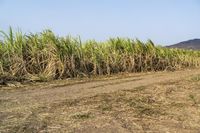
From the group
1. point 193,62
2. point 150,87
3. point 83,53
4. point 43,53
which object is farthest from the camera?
point 193,62

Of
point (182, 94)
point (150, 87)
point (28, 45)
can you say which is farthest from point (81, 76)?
point (182, 94)

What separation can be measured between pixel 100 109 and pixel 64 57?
6.21 meters

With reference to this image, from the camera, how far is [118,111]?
639 cm

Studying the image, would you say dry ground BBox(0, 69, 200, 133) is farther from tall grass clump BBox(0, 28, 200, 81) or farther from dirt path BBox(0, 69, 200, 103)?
tall grass clump BBox(0, 28, 200, 81)

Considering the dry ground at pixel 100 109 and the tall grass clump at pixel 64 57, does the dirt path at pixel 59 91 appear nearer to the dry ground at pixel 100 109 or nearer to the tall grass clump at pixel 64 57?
the dry ground at pixel 100 109

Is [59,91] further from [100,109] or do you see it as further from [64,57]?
[64,57]

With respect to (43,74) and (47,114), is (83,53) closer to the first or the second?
(43,74)

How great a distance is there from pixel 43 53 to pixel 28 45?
51 cm

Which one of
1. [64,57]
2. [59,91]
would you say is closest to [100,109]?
[59,91]

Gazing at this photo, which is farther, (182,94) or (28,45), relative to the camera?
(28,45)

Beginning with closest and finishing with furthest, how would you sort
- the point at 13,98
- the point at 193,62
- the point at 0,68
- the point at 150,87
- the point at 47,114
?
the point at 47,114 → the point at 13,98 → the point at 150,87 → the point at 0,68 → the point at 193,62

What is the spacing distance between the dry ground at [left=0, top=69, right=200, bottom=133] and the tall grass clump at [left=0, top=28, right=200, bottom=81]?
2038 mm

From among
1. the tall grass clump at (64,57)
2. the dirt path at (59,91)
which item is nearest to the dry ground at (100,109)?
the dirt path at (59,91)

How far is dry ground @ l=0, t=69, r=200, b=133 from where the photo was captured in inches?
211
